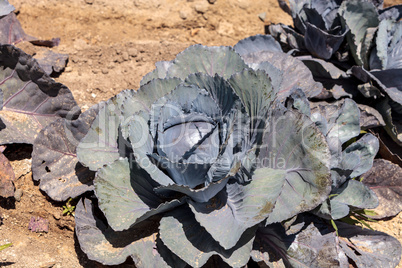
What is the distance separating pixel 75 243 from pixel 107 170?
2.03 ft

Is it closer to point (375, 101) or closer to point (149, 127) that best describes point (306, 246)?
point (149, 127)

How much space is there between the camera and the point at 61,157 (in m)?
2.42

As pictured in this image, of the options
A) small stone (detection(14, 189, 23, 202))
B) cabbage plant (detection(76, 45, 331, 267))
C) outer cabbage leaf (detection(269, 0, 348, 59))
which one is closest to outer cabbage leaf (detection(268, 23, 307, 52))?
outer cabbage leaf (detection(269, 0, 348, 59))

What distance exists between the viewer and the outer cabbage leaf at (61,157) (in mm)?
2359

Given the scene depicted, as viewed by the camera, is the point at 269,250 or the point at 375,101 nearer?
the point at 269,250

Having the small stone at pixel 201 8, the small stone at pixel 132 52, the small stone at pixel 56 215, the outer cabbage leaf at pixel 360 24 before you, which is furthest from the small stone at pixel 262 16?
the small stone at pixel 56 215

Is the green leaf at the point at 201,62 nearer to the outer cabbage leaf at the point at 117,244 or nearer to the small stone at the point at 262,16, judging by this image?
the outer cabbage leaf at the point at 117,244

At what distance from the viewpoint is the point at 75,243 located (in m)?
2.34

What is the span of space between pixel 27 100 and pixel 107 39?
1173mm

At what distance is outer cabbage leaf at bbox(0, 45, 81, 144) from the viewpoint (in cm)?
A: 250

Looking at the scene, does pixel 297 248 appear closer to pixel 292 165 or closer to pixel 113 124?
pixel 292 165

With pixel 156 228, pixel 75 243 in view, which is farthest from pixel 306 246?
pixel 75 243

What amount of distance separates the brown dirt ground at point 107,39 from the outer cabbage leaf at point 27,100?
0.15 meters

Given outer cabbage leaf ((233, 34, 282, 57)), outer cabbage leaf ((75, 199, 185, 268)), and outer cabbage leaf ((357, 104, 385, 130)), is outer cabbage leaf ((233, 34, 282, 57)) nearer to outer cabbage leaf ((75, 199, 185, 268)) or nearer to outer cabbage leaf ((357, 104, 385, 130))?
outer cabbage leaf ((357, 104, 385, 130))
